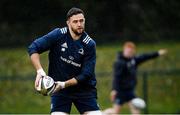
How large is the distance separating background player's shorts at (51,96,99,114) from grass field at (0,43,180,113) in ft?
28.0

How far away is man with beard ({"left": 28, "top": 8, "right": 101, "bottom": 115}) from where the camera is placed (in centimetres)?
1048

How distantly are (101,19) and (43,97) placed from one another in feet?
17.5

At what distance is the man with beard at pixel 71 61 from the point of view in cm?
1048

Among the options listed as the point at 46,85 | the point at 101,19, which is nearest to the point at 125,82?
the point at 46,85

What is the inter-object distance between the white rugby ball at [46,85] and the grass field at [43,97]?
9.21 metres

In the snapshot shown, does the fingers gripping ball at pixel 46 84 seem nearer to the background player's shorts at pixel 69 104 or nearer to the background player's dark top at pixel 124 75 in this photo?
the background player's shorts at pixel 69 104

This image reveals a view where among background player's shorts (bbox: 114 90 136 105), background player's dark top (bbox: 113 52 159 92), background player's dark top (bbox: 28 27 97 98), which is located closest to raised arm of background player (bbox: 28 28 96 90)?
background player's dark top (bbox: 28 27 97 98)

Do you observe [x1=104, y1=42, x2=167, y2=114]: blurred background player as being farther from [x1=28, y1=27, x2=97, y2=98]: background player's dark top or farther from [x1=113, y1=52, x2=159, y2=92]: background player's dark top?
[x1=28, y1=27, x2=97, y2=98]: background player's dark top

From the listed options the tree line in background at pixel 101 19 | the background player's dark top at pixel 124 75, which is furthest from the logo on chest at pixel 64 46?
the tree line in background at pixel 101 19

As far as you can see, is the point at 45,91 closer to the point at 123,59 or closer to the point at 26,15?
the point at 123,59

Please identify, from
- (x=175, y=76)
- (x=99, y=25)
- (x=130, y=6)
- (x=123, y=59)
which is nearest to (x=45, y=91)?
(x=123, y=59)

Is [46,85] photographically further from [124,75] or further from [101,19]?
[101,19]

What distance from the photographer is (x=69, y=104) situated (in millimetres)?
10797

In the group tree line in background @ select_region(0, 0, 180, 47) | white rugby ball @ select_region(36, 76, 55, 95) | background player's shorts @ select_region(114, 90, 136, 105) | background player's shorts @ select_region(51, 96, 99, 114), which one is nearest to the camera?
white rugby ball @ select_region(36, 76, 55, 95)
